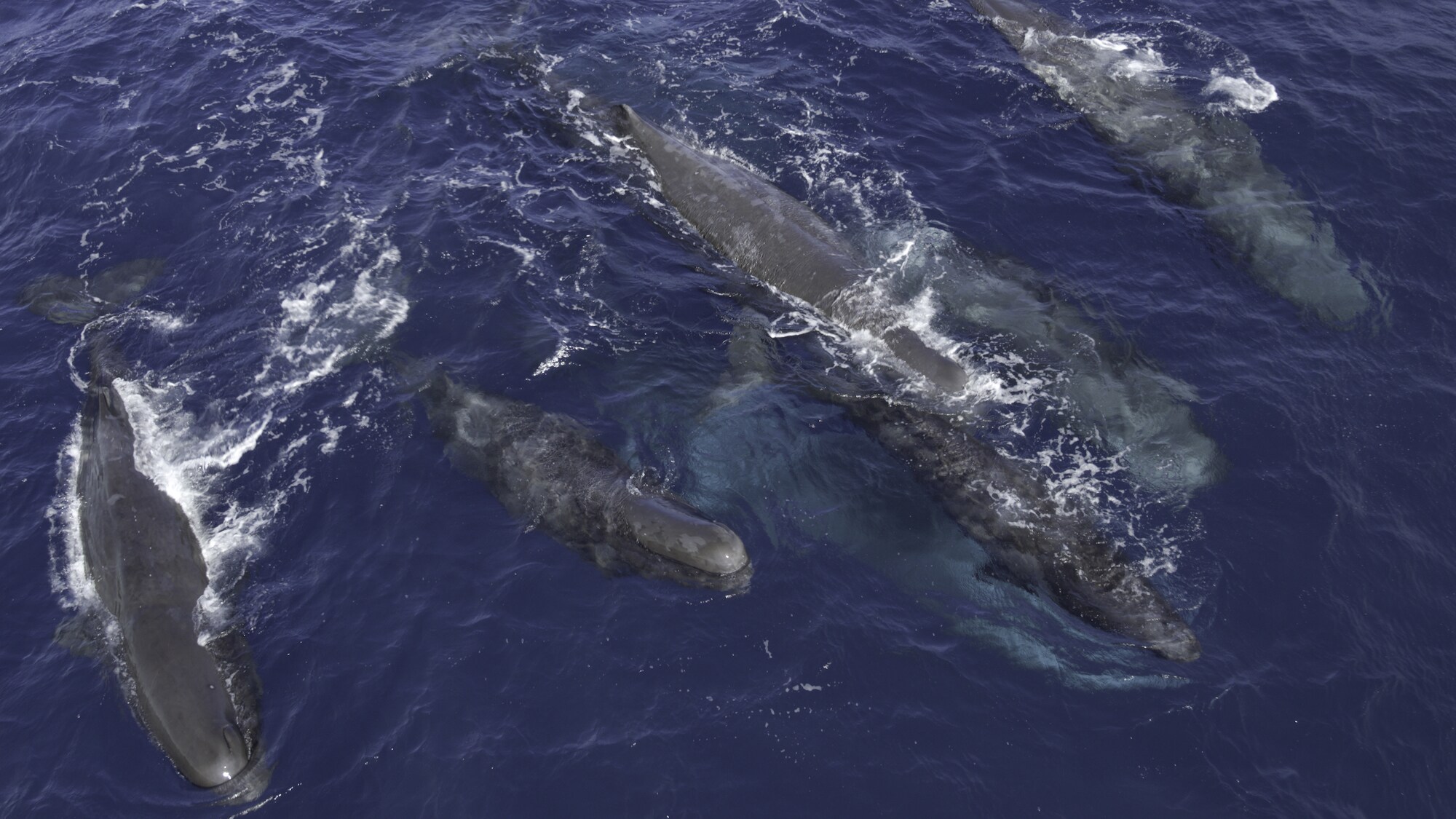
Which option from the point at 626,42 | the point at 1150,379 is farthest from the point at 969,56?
the point at 1150,379

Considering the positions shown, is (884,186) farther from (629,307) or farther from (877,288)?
(629,307)

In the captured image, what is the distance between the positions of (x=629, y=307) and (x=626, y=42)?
2223 cm

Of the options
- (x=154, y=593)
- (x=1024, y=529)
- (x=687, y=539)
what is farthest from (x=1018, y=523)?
(x=154, y=593)

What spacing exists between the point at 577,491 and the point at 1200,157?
1350 inches

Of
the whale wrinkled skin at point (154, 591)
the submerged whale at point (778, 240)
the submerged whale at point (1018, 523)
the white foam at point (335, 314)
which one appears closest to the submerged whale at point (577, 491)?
the white foam at point (335, 314)

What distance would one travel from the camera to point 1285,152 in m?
46.2

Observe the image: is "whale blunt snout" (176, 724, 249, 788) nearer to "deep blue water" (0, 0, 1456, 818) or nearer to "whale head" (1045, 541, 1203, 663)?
"deep blue water" (0, 0, 1456, 818)

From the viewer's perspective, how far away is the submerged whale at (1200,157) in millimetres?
40344

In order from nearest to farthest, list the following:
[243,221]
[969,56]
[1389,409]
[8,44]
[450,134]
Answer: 1. [1389,409]
2. [243,221]
3. [450,134]
4. [969,56]
5. [8,44]

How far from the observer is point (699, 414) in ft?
117

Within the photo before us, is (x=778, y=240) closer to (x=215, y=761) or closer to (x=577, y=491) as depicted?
(x=577, y=491)

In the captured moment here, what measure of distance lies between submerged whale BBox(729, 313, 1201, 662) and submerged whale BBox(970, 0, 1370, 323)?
667 inches


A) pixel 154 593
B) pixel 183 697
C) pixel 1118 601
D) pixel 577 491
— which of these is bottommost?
pixel 183 697

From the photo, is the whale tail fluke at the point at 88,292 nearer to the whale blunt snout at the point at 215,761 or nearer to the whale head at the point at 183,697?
the whale head at the point at 183,697
